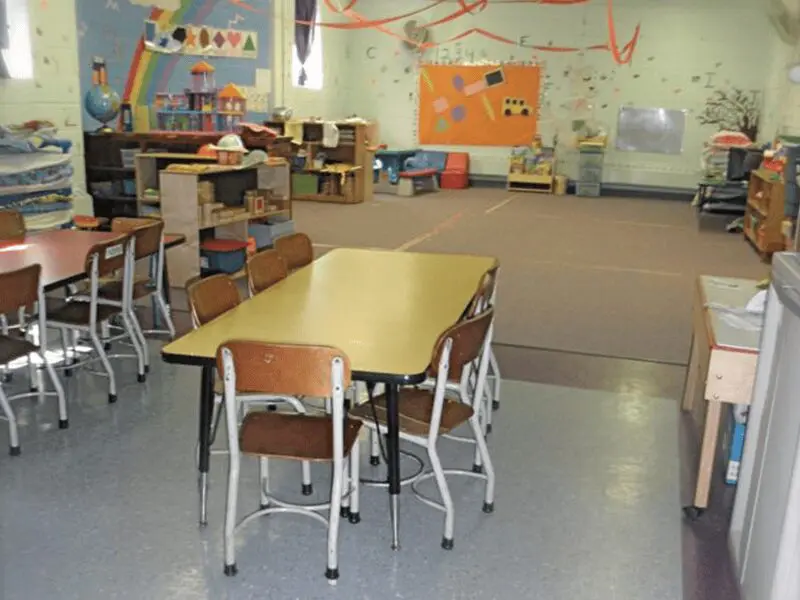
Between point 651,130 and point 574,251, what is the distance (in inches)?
230

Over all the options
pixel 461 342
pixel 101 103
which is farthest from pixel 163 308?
pixel 101 103

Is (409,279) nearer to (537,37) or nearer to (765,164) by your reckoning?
(765,164)

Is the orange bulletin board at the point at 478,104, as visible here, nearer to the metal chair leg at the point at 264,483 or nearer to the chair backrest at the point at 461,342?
the chair backrest at the point at 461,342

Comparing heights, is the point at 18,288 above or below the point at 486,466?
above

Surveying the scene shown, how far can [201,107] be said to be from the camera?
8.58 meters

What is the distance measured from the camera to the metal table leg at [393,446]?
2.41 metres

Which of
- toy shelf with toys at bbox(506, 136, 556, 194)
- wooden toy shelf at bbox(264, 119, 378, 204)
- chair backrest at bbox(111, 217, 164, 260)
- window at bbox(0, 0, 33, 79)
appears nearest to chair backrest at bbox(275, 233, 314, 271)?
chair backrest at bbox(111, 217, 164, 260)

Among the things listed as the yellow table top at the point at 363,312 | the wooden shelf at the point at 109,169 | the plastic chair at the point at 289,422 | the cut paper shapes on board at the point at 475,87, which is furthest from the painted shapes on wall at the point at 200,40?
the plastic chair at the point at 289,422

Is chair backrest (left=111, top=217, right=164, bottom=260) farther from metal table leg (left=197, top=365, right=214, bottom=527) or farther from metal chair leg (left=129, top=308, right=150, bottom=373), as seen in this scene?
metal table leg (left=197, top=365, right=214, bottom=527)

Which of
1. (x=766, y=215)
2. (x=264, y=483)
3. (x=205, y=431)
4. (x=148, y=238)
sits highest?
(x=148, y=238)

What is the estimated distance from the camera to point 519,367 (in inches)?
176

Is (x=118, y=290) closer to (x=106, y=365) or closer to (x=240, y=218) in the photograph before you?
(x=106, y=365)

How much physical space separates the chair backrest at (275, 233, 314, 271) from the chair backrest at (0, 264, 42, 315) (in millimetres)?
1094

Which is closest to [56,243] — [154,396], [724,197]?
[154,396]
